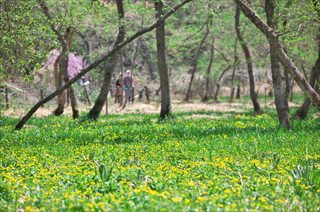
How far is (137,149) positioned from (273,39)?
4.34m

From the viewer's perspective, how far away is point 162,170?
8570 mm

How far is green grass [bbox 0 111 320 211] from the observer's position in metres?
6.26

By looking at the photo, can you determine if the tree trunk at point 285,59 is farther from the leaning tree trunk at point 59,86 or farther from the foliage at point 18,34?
the leaning tree trunk at point 59,86

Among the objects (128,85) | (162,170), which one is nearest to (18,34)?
(162,170)

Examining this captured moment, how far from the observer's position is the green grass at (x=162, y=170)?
626 cm

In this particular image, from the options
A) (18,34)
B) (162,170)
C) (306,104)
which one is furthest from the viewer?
(306,104)

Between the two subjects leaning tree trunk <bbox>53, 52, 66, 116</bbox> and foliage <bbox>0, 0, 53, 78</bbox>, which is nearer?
foliage <bbox>0, 0, 53, 78</bbox>

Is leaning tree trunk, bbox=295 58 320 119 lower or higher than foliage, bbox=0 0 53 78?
lower

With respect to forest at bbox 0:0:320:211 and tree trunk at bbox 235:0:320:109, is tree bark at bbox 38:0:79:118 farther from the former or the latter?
tree trunk at bbox 235:0:320:109

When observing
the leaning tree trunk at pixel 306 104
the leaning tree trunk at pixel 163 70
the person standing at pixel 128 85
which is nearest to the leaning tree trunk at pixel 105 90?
the leaning tree trunk at pixel 163 70

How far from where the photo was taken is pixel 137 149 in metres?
11.0

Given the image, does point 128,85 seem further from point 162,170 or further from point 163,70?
point 162,170

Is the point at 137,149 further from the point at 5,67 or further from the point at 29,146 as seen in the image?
the point at 5,67

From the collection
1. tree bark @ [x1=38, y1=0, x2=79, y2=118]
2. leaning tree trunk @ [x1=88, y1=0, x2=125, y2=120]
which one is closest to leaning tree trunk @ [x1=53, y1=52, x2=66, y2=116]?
tree bark @ [x1=38, y1=0, x2=79, y2=118]
